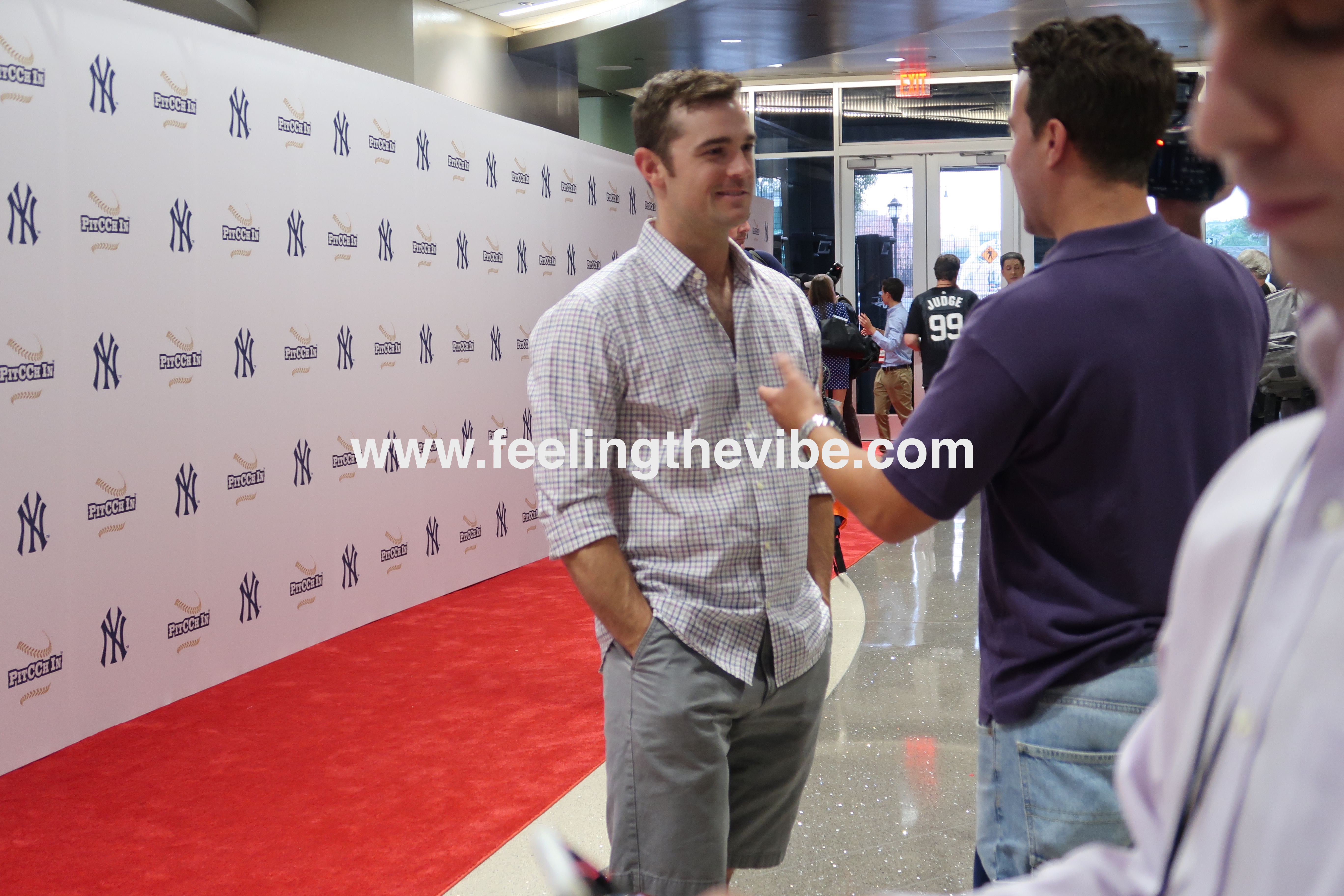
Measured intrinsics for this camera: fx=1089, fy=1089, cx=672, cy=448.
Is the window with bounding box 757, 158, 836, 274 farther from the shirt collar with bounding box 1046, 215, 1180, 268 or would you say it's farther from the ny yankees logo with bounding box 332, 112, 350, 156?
the shirt collar with bounding box 1046, 215, 1180, 268

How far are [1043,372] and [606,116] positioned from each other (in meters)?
11.4

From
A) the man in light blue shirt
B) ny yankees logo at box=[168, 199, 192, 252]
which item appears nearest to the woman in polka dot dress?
the man in light blue shirt

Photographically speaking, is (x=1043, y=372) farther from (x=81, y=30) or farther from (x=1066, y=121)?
(x=81, y=30)

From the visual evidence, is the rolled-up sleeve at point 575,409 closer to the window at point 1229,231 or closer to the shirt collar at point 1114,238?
the shirt collar at point 1114,238

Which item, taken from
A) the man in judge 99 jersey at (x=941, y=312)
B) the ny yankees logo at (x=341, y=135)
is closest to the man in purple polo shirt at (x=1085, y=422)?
the ny yankees logo at (x=341, y=135)

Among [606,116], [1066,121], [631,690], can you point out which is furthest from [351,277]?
[606,116]

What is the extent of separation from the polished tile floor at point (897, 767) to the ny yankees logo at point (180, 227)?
9.73 ft

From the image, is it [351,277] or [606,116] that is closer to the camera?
[351,277]

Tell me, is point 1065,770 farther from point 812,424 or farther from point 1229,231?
point 1229,231

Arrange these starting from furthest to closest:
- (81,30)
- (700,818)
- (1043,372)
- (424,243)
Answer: (424,243) < (81,30) < (700,818) < (1043,372)

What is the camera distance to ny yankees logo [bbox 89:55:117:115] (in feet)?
12.3

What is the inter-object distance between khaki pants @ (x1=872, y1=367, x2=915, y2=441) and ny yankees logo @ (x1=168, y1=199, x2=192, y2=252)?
717 cm

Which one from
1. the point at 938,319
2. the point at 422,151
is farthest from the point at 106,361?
the point at 938,319

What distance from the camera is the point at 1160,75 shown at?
1.30 metres
